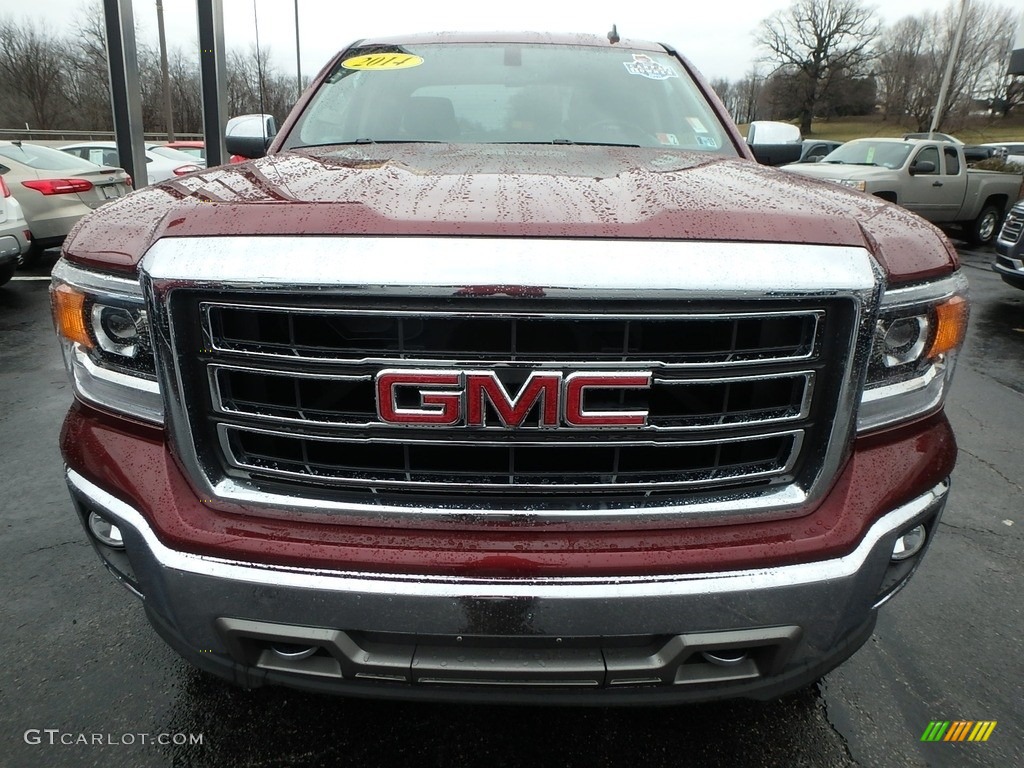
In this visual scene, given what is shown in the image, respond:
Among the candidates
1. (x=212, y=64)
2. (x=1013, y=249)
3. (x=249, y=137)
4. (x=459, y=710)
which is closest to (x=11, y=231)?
(x=212, y=64)

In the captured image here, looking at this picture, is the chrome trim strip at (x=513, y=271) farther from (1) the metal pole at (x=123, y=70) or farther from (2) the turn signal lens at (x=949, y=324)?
(1) the metal pole at (x=123, y=70)

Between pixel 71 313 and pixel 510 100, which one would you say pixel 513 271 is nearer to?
pixel 71 313

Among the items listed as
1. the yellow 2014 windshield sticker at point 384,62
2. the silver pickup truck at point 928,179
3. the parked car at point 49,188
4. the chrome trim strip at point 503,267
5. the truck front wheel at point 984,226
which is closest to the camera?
the chrome trim strip at point 503,267

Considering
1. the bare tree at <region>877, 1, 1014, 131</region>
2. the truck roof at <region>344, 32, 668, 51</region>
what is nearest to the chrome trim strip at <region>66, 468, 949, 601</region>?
the truck roof at <region>344, 32, 668, 51</region>

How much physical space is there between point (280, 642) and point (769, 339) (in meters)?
1.14

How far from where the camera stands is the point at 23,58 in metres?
43.5

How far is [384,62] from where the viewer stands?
287 centimetres

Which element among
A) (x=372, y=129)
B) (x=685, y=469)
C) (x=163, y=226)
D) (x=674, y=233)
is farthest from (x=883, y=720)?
(x=372, y=129)

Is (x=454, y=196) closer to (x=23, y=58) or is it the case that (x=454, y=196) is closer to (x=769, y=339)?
(x=769, y=339)

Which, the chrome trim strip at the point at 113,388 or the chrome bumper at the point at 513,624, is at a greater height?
the chrome trim strip at the point at 113,388

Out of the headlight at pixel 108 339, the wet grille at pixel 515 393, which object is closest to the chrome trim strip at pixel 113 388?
the headlight at pixel 108 339

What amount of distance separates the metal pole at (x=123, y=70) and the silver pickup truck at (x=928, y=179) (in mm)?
10104

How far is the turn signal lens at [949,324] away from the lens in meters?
1.48

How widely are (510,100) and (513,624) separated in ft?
6.73
